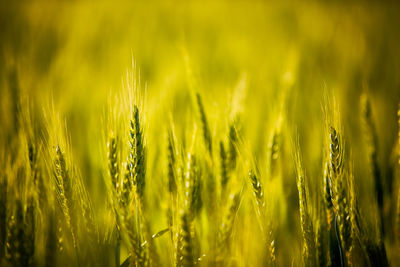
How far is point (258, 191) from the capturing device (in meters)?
0.67

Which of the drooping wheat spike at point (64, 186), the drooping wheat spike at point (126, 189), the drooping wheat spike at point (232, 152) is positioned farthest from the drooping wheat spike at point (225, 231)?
the drooping wheat spike at point (64, 186)

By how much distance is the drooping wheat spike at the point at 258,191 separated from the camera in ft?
2.19

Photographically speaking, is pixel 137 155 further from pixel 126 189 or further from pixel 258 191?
pixel 258 191

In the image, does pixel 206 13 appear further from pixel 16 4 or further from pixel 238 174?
pixel 238 174

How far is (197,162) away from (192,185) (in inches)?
3.6

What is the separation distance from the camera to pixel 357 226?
27.4 inches

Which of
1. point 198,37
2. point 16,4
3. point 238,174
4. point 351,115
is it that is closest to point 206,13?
point 198,37

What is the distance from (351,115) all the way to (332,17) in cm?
253

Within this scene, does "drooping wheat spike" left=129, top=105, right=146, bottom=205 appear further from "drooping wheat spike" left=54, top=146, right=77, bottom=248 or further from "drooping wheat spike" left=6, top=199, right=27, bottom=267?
"drooping wheat spike" left=6, top=199, right=27, bottom=267

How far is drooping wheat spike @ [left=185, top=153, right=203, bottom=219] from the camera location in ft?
2.06

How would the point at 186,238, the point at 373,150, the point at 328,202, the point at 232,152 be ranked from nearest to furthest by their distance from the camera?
the point at 186,238, the point at 328,202, the point at 232,152, the point at 373,150

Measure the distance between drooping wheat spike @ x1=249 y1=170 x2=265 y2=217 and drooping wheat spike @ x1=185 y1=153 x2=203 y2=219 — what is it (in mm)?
159

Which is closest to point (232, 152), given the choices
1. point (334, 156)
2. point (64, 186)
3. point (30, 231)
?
point (334, 156)

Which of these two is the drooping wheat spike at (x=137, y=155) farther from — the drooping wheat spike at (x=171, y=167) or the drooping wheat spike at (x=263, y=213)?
the drooping wheat spike at (x=263, y=213)
